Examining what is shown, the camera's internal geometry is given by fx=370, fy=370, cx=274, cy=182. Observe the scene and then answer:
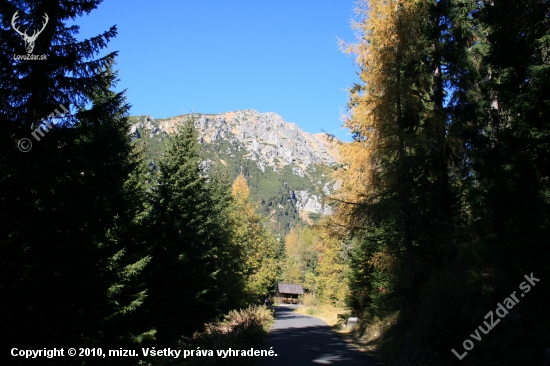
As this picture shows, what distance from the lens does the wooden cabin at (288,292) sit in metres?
87.8

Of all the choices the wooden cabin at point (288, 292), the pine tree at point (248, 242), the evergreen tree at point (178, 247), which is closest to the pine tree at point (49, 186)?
the evergreen tree at point (178, 247)

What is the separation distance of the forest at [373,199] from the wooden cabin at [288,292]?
219 ft

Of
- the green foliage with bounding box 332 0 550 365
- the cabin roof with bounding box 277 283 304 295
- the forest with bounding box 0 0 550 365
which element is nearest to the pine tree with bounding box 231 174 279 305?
the forest with bounding box 0 0 550 365

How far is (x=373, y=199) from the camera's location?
521 inches

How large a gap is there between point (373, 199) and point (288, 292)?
78.9m

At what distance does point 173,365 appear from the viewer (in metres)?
10.1

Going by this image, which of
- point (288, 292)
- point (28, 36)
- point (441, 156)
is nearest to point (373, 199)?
point (441, 156)

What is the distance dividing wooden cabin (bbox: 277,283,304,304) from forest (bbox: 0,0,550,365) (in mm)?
66754

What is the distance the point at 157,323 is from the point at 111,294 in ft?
18.3

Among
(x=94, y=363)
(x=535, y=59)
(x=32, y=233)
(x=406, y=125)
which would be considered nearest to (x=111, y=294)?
(x=94, y=363)

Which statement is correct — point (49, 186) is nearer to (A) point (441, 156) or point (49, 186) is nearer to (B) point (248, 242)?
(A) point (441, 156)

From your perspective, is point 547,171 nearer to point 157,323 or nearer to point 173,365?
point 173,365

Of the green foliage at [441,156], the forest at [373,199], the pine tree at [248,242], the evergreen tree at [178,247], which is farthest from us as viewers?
the pine tree at [248,242]

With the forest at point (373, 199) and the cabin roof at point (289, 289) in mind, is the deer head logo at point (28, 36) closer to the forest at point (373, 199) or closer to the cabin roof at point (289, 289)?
the forest at point (373, 199)
